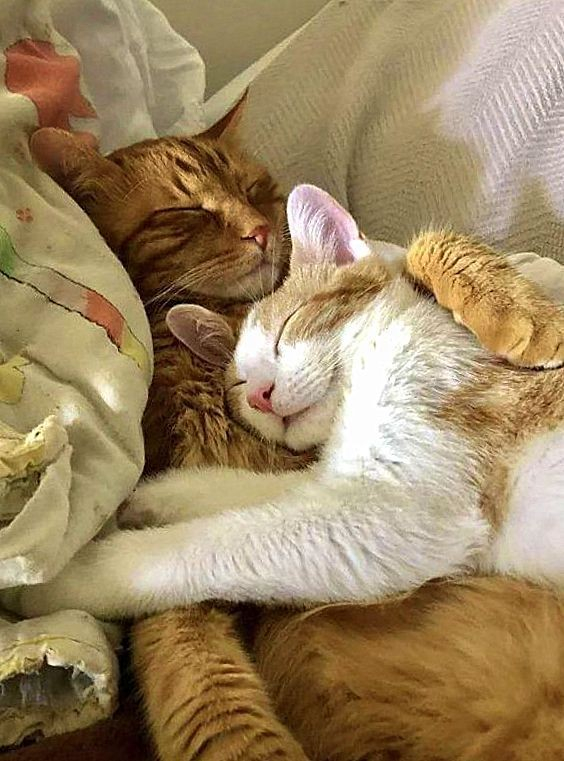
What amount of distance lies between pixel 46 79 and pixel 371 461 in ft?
2.13

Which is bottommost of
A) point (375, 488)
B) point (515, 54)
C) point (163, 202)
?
point (375, 488)

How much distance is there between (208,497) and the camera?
1150mm

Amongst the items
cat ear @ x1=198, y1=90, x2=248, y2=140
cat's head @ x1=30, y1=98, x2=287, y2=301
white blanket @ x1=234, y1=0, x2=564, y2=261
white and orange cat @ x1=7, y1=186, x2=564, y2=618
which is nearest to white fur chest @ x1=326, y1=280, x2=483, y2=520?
white and orange cat @ x1=7, y1=186, x2=564, y2=618

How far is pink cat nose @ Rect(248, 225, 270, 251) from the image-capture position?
1.37 metres

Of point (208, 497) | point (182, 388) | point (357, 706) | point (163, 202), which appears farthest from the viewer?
point (163, 202)

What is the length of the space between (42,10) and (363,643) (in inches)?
36.1

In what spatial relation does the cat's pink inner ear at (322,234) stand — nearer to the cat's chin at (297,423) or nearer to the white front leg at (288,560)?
the cat's chin at (297,423)

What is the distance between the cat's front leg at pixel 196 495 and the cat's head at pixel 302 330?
0.25ft

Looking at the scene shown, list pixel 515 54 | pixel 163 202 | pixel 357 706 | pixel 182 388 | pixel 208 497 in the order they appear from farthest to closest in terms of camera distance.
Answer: pixel 515 54 < pixel 163 202 < pixel 182 388 < pixel 208 497 < pixel 357 706

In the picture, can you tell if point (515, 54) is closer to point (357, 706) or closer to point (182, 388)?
point (182, 388)

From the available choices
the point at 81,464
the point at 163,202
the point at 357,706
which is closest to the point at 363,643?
the point at 357,706

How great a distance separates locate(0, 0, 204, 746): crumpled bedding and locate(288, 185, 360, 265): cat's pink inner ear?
240mm

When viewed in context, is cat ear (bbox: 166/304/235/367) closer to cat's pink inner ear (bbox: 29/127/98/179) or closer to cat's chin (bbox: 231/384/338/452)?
cat's chin (bbox: 231/384/338/452)

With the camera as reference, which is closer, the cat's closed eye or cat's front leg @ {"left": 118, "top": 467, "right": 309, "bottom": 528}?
cat's front leg @ {"left": 118, "top": 467, "right": 309, "bottom": 528}
